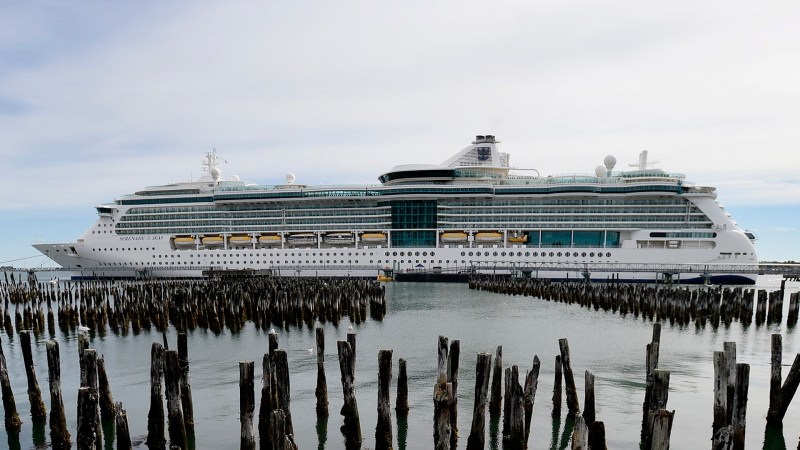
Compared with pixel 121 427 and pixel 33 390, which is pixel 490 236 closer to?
pixel 33 390

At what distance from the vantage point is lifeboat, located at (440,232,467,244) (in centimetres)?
5976

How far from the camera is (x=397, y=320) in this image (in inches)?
1168

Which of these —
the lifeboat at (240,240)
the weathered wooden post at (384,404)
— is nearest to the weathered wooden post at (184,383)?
the weathered wooden post at (384,404)

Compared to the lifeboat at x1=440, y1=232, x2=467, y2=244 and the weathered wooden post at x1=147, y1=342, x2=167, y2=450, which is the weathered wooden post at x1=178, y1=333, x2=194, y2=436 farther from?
the lifeboat at x1=440, y1=232, x2=467, y2=244

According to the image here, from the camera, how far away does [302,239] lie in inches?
2464

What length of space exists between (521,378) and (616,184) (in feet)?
148

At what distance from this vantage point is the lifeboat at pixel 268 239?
206ft

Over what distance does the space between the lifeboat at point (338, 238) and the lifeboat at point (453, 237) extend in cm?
976

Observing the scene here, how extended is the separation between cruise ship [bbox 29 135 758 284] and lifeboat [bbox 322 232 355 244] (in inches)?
4.6

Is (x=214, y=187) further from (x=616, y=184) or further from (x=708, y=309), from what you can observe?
(x=708, y=309)

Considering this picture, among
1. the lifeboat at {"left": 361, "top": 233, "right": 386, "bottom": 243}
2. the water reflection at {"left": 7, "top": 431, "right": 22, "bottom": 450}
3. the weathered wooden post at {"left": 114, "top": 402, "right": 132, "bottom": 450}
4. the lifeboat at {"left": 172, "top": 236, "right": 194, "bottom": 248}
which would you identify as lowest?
the water reflection at {"left": 7, "top": 431, "right": 22, "bottom": 450}

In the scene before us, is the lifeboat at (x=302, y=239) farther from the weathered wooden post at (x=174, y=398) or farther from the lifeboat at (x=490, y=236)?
the weathered wooden post at (x=174, y=398)

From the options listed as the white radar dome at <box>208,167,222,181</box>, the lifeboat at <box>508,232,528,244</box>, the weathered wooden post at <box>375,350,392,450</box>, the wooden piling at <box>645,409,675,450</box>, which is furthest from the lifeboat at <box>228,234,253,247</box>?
the wooden piling at <box>645,409,675,450</box>

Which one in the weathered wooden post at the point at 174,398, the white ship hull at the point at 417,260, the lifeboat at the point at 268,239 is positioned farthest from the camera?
the lifeboat at the point at 268,239
